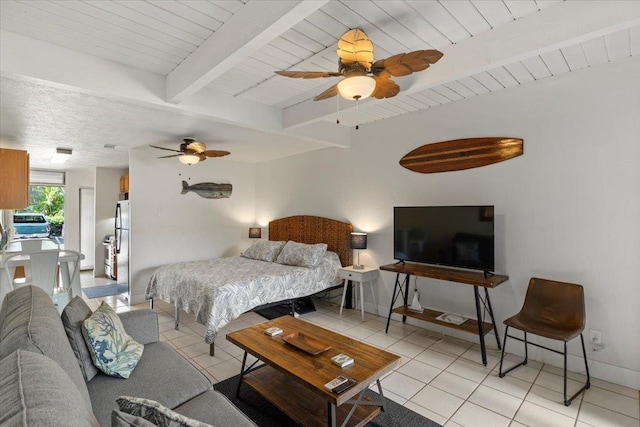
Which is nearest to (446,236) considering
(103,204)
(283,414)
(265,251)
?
(283,414)

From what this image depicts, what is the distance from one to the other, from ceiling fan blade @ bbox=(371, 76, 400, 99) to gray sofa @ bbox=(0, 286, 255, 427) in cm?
212

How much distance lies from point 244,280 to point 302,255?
3.66 ft

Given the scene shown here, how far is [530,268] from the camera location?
124 inches

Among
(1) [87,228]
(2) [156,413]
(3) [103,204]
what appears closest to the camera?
(2) [156,413]

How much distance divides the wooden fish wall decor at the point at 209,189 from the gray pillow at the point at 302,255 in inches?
80.2

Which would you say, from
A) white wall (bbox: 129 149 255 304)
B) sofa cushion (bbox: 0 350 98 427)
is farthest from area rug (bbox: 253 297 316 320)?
sofa cushion (bbox: 0 350 98 427)

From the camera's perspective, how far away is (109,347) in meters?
1.79

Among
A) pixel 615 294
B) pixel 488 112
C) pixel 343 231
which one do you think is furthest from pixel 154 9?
pixel 615 294

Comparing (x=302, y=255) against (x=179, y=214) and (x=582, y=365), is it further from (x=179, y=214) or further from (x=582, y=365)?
(x=582, y=365)

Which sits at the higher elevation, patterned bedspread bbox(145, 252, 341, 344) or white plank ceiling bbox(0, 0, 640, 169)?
white plank ceiling bbox(0, 0, 640, 169)

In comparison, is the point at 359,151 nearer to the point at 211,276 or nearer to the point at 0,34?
the point at 211,276

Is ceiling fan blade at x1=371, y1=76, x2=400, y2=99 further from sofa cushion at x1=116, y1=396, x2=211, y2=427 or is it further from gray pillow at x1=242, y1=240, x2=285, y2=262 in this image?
gray pillow at x1=242, y1=240, x2=285, y2=262

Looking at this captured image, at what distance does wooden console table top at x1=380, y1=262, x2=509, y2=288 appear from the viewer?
305 centimetres

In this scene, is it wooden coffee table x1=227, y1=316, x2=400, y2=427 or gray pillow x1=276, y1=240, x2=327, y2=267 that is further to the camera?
gray pillow x1=276, y1=240, x2=327, y2=267
